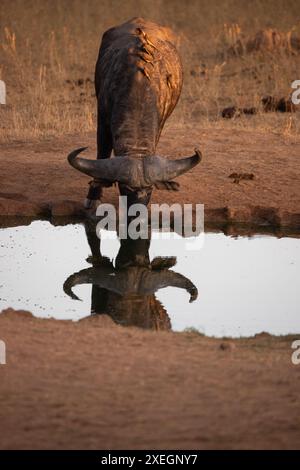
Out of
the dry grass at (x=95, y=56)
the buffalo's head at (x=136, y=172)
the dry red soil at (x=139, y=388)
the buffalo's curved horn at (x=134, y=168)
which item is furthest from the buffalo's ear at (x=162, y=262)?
the dry grass at (x=95, y=56)

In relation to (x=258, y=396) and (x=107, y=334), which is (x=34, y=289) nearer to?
(x=107, y=334)

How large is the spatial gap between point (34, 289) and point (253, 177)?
145 inches

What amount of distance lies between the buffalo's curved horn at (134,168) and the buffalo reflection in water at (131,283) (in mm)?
647

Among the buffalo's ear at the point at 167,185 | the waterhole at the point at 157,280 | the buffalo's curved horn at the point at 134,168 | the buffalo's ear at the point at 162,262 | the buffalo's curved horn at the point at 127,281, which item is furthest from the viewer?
the buffalo's ear at the point at 167,185

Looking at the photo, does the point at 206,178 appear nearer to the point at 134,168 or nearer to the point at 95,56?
the point at 134,168

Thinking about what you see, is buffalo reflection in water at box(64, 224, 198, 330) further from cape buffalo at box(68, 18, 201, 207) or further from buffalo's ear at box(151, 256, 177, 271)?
cape buffalo at box(68, 18, 201, 207)

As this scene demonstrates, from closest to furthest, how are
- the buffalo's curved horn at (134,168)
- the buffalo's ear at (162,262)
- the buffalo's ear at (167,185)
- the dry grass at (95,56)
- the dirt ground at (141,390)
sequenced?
the dirt ground at (141,390) → the buffalo's ear at (162,262) → the buffalo's curved horn at (134,168) → the buffalo's ear at (167,185) → the dry grass at (95,56)

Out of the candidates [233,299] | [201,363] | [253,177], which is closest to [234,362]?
[201,363]

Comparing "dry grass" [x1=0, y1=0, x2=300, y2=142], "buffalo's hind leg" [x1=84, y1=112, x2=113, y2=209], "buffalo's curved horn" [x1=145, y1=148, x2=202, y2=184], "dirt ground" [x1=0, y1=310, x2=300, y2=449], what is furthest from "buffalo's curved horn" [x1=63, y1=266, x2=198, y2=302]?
"dry grass" [x1=0, y1=0, x2=300, y2=142]

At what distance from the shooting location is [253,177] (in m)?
10.4

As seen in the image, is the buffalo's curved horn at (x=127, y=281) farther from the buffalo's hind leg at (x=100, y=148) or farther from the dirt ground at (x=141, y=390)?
the buffalo's hind leg at (x=100, y=148)

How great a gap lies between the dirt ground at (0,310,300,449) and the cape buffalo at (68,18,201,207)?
249 cm

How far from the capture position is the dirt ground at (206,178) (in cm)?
946

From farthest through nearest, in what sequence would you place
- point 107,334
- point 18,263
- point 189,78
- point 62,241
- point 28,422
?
point 189,78, point 62,241, point 18,263, point 107,334, point 28,422
